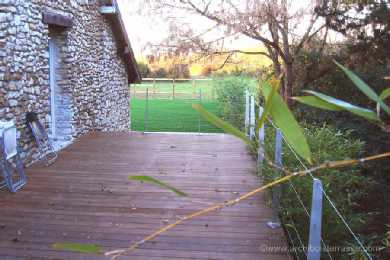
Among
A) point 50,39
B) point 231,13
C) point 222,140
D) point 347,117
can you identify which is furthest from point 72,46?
point 347,117

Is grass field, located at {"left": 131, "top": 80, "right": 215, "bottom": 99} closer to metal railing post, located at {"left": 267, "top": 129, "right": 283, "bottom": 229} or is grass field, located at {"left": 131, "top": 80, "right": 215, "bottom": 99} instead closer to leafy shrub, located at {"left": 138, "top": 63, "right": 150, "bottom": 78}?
leafy shrub, located at {"left": 138, "top": 63, "right": 150, "bottom": 78}

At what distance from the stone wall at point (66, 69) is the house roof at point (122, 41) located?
21 cm

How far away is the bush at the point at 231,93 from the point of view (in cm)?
1355

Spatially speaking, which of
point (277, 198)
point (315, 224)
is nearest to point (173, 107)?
point (277, 198)

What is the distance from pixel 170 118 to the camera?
57.6 feet

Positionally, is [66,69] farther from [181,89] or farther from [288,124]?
[181,89]

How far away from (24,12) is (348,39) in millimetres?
7472

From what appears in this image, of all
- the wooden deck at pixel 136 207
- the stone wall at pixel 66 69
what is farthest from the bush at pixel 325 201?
the stone wall at pixel 66 69

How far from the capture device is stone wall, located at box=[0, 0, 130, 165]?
632cm

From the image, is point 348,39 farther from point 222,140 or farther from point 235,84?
point 235,84

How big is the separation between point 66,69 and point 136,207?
14.4 ft

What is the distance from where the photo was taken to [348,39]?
11023 mm

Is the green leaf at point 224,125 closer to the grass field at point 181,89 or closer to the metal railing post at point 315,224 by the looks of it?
the metal railing post at point 315,224

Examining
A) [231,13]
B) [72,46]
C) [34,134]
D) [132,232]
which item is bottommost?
[132,232]
